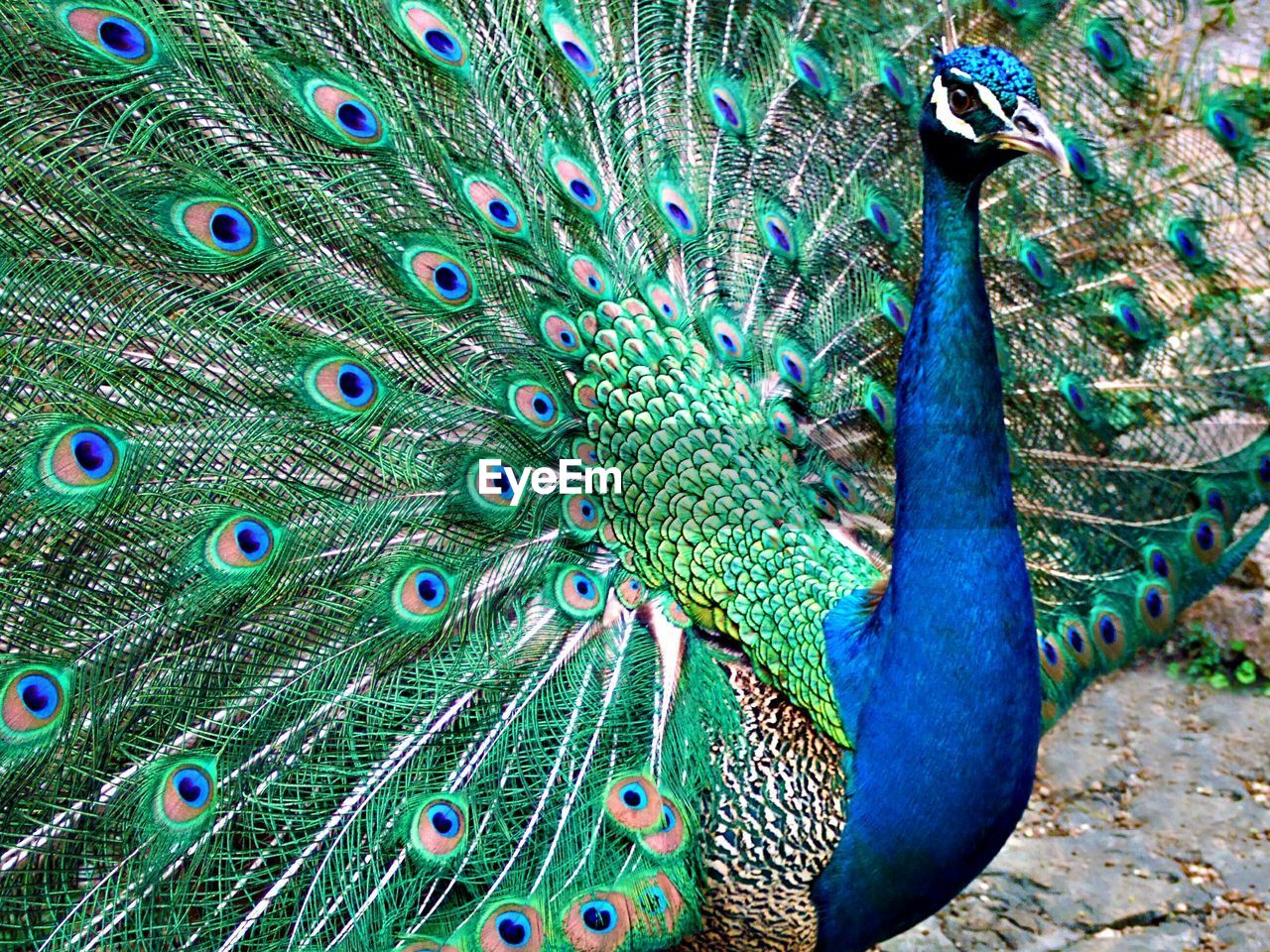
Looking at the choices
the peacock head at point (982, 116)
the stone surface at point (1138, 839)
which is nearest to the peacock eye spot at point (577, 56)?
the peacock head at point (982, 116)

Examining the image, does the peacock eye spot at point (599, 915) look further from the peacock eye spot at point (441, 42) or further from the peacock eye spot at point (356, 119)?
the peacock eye spot at point (441, 42)

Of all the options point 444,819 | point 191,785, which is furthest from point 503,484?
point 191,785

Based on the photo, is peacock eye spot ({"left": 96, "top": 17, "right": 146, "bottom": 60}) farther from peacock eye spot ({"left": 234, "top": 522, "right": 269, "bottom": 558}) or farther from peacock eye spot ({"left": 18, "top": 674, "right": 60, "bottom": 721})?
peacock eye spot ({"left": 18, "top": 674, "right": 60, "bottom": 721})

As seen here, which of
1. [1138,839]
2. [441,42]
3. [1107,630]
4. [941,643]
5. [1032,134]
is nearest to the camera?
[1032,134]

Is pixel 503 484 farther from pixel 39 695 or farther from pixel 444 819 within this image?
pixel 39 695

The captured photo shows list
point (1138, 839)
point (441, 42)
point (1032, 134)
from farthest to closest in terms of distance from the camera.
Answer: point (1138, 839) → point (441, 42) → point (1032, 134)

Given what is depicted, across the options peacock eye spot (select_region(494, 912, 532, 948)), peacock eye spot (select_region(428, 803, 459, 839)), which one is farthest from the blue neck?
peacock eye spot (select_region(428, 803, 459, 839))
